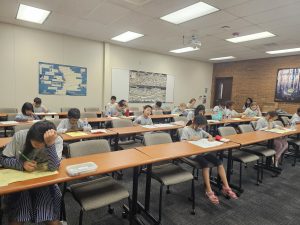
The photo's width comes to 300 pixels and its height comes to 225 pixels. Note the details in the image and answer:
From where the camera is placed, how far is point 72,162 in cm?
181

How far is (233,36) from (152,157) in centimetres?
463

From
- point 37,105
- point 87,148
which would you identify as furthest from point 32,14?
point 87,148

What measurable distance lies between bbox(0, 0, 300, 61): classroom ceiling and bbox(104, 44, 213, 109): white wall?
2.73 ft

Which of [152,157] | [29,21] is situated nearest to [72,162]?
[152,157]

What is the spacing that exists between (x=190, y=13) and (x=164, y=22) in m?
0.70

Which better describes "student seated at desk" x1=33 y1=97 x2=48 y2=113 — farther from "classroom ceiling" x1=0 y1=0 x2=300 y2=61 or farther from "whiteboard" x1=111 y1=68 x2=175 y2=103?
"whiteboard" x1=111 y1=68 x2=175 y2=103

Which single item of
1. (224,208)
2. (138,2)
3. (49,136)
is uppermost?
(138,2)

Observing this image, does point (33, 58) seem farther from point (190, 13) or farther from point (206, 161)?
point (206, 161)

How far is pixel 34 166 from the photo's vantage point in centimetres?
152

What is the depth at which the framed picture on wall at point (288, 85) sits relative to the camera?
23.8 feet

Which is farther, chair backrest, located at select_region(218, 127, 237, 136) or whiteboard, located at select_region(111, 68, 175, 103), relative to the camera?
whiteboard, located at select_region(111, 68, 175, 103)

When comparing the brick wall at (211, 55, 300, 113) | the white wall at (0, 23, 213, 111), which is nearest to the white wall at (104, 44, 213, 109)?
the white wall at (0, 23, 213, 111)

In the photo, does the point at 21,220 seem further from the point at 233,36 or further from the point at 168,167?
the point at 233,36

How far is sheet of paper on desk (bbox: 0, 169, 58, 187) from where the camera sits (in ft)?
4.51
